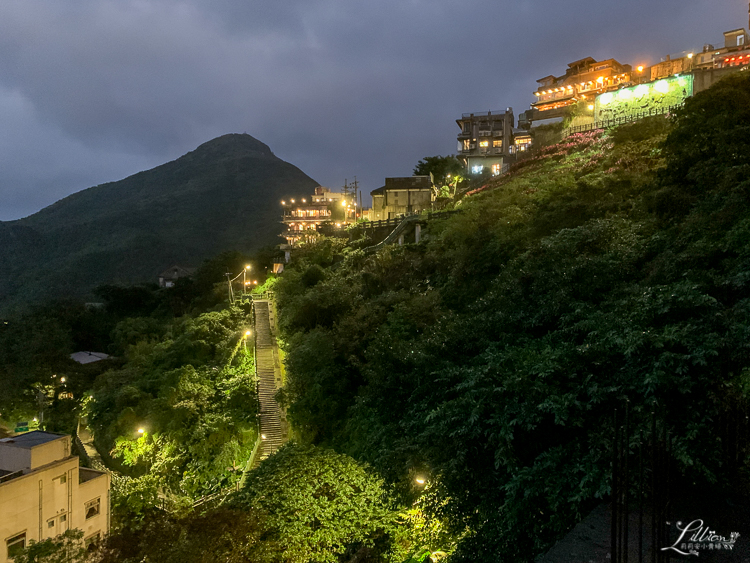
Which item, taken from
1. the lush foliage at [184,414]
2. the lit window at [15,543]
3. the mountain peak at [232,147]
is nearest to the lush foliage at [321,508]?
the lush foliage at [184,414]

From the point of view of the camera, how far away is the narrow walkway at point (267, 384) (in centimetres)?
1840

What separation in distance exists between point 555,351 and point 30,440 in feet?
62.6

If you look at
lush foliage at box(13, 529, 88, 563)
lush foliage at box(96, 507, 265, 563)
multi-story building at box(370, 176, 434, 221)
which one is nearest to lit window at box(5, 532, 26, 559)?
lush foliage at box(13, 529, 88, 563)

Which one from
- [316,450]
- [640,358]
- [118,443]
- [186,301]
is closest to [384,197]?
[186,301]

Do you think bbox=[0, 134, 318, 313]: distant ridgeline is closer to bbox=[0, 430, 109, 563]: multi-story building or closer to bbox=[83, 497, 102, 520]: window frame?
bbox=[0, 430, 109, 563]: multi-story building

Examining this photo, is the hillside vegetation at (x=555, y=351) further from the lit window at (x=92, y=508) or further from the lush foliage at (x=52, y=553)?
the lit window at (x=92, y=508)

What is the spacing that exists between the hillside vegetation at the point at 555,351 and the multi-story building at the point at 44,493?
831 cm

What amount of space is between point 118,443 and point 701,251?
2314cm

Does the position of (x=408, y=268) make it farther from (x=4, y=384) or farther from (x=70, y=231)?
(x=70, y=231)

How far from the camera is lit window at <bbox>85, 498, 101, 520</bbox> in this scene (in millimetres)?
17928

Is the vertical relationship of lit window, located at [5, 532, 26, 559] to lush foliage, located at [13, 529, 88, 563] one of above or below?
below

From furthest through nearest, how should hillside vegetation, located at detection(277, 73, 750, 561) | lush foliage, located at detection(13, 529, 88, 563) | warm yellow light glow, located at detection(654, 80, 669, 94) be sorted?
1. warm yellow light glow, located at detection(654, 80, 669, 94)
2. lush foliage, located at detection(13, 529, 88, 563)
3. hillside vegetation, located at detection(277, 73, 750, 561)

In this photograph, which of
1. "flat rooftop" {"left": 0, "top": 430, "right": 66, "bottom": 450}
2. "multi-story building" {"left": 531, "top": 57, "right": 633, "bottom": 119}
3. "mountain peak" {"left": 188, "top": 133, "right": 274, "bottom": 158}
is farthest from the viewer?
"mountain peak" {"left": 188, "top": 133, "right": 274, "bottom": 158}

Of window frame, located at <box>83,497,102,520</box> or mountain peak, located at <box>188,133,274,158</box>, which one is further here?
mountain peak, located at <box>188,133,274,158</box>
